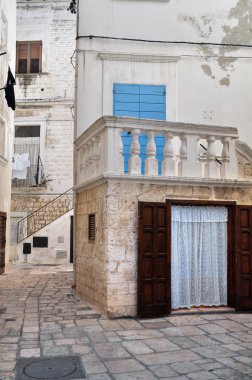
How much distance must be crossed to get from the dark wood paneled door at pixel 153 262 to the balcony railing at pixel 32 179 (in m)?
12.6

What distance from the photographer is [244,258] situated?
7.46 metres

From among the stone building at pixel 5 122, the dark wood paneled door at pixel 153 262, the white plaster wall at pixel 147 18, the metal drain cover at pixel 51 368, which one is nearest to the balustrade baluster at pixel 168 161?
the dark wood paneled door at pixel 153 262

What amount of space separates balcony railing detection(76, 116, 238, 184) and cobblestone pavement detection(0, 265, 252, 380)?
237 centimetres

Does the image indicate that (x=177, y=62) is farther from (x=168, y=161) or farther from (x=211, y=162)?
(x=168, y=161)

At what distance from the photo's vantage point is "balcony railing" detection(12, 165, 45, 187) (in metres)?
19.0

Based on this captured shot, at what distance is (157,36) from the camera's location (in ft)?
34.1

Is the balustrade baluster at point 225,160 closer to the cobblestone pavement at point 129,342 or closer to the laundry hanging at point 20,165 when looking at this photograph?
the cobblestone pavement at point 129,342

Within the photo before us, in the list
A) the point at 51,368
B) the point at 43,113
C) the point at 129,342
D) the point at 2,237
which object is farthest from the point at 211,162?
the point at 43,113

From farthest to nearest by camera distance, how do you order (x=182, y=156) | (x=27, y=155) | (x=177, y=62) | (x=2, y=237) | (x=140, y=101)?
(x=27, y=155)
(x=2, y=237)
(x=177, y=62)
(x=140, y=101)
(x=182, y=156)

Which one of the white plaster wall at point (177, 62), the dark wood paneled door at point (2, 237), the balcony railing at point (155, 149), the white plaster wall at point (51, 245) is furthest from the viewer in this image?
the white plaster wall at point (51, 245)

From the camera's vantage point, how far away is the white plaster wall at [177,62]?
10133 mm

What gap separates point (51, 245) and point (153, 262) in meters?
10.6

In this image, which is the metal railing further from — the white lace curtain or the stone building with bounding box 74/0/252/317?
the white lace curtain

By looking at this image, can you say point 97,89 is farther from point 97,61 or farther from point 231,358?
point 231,358
